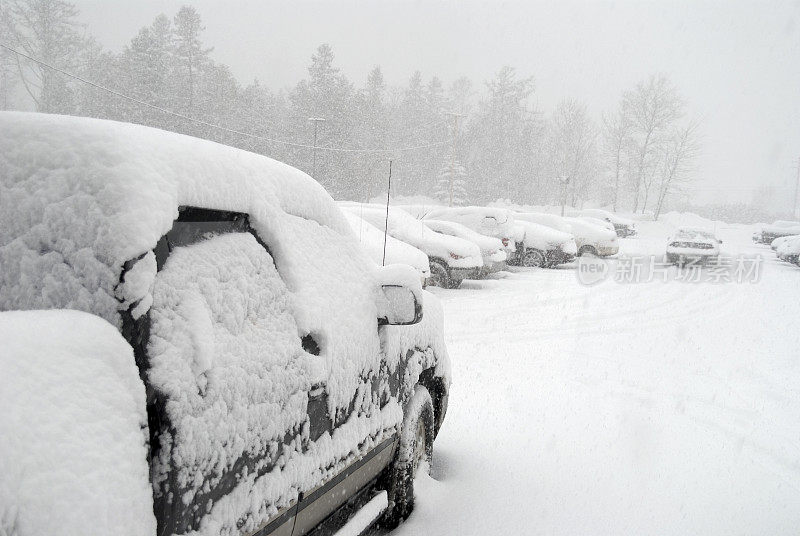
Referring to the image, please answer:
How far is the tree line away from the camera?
129 ft

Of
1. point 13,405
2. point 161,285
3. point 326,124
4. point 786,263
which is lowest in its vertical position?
point 786,263

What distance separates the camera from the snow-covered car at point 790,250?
861 inches

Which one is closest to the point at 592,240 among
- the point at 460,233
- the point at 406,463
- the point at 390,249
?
the point at 460,233

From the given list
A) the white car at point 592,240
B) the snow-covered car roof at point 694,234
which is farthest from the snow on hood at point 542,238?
the snow-covered car roof at point 694,234

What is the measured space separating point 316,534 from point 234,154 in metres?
1.47

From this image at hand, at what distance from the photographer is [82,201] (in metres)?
1.50

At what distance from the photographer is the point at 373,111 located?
5747cm

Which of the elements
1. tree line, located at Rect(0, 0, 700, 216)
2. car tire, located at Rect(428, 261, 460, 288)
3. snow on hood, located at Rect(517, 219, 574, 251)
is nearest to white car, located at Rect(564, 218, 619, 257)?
snow on hood, located at Rect(517, 219, 574, 251)

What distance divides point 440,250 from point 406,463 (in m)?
9.24

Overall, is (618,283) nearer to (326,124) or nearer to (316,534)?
(316,534)

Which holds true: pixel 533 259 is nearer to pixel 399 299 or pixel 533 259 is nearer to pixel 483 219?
pixel 483 219

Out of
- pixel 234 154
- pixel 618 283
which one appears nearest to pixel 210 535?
pixel 234 154

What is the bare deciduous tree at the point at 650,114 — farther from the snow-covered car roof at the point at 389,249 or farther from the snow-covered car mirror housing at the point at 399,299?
the snow-covered car mirror housing at the point at 399,299

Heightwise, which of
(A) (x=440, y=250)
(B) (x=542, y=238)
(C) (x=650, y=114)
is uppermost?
(C) (x=650, y=114)
